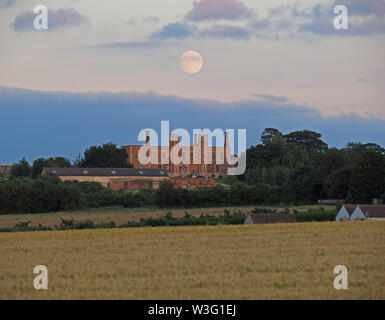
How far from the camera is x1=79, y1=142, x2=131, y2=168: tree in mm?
107700

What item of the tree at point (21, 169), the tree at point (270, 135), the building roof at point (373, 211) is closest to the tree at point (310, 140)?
the tree at point (270, 135)

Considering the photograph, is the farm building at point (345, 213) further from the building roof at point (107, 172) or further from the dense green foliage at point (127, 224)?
the building roof at point (107, 172)

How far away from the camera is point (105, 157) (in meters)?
108

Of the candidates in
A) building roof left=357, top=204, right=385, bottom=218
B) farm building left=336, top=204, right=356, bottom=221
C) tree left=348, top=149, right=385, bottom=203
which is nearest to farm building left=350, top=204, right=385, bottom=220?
building roof left=357, top=204, right=385, bottom=218

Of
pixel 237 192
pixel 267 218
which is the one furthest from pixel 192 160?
pixel 267 218

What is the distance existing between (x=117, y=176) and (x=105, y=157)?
17.6m

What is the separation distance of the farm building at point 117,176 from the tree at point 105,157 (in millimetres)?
13729

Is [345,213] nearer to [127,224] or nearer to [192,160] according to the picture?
[127,224]

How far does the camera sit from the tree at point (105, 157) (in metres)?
108

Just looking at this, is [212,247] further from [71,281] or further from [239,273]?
[71,281]

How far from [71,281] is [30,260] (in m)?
4.67
